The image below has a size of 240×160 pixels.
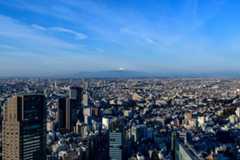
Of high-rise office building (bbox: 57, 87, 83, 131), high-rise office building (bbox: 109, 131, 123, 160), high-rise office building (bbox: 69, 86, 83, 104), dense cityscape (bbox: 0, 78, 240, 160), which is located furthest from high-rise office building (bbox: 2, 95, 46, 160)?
high-rise office building (bbox: 69, 86, 83, 104)

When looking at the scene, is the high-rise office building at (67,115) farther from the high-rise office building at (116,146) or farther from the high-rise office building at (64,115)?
the high-rise office building at (116,146)

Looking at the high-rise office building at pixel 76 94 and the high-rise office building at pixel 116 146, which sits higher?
the high-rise office building at pixel 76 94

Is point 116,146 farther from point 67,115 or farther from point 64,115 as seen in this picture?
point 64,115

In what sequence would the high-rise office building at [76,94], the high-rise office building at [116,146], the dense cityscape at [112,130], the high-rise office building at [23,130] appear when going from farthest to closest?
the high-rise office building at [76,94], the high-rise office building at [116,146], the dense cityscape at [112,130], the high-rise office building at [23,130]

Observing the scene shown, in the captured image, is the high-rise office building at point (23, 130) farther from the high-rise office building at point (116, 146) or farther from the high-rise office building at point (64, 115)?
the high-rise office building at point (64, 115)

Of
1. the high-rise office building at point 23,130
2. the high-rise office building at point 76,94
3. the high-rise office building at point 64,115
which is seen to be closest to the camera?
the high-rise office building at point 23,130

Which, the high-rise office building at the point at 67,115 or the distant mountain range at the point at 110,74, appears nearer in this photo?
the high-rise office building at the point at 67,115

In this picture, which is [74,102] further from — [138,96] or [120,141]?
[138,96]

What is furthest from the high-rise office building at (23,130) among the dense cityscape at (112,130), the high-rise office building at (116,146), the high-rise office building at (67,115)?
the high-rise office building at (67,115)

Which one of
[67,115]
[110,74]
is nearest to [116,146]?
[67,115]
